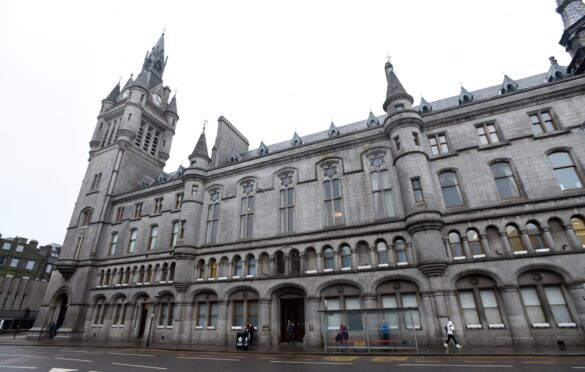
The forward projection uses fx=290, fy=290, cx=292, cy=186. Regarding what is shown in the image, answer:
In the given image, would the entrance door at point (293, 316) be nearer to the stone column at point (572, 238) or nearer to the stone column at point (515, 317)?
the stone column at point (515, 317)

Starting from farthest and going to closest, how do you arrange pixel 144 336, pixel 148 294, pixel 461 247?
pixel 148 294 < pixel 144 336 < pixel 461 247

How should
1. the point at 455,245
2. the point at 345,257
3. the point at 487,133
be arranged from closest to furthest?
the point at 455,245
the point at 487,133
the point at 345,257

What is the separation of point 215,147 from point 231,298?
699 inches

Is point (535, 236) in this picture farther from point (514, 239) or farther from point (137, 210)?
point (137, 210)

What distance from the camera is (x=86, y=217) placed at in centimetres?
3859

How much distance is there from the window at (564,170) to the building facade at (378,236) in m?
0.09

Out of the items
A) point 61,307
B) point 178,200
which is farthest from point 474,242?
point 61,307

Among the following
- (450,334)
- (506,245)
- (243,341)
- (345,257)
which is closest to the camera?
(450,334)

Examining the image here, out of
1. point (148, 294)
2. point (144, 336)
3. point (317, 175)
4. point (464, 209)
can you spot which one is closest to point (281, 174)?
point (317, 175)

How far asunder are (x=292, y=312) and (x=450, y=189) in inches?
603

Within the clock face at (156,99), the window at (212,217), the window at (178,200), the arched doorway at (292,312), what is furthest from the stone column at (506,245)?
the clock face at (156,99)

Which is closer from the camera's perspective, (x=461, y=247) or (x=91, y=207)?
(x=461, y=247)

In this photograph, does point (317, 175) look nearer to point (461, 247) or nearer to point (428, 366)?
point (461, 247)

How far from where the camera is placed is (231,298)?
2511 centimetres
